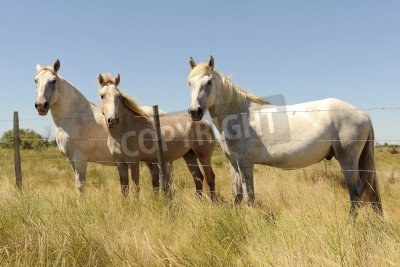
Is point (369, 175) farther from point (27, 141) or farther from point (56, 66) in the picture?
point (27, 141)

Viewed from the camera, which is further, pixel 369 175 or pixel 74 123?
pixel 74 123

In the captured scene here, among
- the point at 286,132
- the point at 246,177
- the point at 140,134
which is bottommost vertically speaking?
the point at 246,177

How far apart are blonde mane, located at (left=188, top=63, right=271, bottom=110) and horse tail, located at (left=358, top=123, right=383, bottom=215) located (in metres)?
1.52

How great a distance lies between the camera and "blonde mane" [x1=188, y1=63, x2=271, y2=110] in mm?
4707

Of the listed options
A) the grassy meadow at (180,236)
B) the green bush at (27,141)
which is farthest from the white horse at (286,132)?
the green bush at (27,141)

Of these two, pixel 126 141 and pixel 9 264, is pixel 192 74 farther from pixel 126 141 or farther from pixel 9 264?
pixel 9 264

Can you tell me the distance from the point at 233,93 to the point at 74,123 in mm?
3227

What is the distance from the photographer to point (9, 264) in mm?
2689

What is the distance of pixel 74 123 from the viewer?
20.7 feet

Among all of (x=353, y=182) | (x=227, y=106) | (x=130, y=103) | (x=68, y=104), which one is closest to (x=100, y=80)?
(x=130, y=103)

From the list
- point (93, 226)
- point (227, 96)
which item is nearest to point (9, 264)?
point (93, 226)

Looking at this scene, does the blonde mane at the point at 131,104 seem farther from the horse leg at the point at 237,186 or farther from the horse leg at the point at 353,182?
the horse leg at the point at 353,182

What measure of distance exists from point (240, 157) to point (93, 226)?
2147mm

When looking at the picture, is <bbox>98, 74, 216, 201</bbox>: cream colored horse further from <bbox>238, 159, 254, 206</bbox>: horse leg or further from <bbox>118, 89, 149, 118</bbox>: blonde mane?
<bbox>238, 159, 254, 206</bbox>: horse leg
